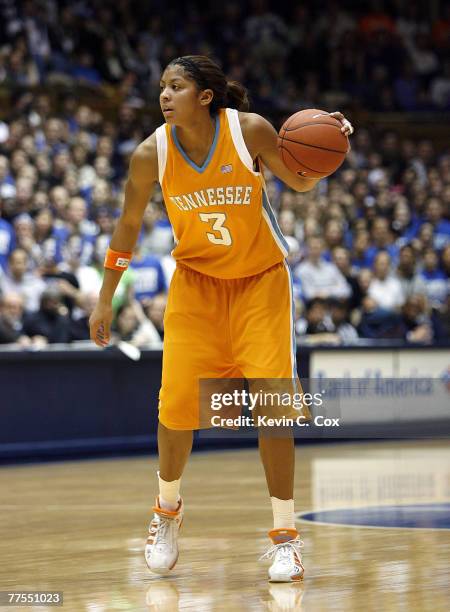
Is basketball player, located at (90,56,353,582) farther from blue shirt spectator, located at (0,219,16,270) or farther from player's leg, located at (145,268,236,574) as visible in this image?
blue shirt spectator, located at (0,219,16,270)

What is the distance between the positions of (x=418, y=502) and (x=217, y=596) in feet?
11.3

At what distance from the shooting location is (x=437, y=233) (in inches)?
671

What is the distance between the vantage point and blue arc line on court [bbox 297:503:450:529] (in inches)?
278

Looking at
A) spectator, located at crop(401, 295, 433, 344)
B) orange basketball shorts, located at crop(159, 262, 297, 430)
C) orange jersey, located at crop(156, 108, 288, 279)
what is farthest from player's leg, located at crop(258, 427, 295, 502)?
spectator, located at crop(401, 295, 433, 344)

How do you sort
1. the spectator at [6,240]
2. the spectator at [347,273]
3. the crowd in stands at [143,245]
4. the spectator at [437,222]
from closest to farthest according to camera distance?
1. the crowd in stands at [143,245]
2. the spectator at [6,240]
3. the spectator at [347,273]
4. the spectator at [437,222]

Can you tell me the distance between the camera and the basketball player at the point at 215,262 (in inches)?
213

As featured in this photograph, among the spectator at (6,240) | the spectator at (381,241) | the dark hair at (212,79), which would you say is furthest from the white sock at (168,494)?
the spectator at (381,241)

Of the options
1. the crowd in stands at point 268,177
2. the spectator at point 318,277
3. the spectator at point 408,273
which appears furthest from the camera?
the spectator at point 408,273

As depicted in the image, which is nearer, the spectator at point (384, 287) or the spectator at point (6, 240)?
the spectator at point (6, 240)

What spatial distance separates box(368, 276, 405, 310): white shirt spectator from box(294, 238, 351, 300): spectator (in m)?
0.47

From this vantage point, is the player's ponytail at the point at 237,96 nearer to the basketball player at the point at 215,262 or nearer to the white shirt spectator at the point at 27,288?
the basketball player at the point at 215,262

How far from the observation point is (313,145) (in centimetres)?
520

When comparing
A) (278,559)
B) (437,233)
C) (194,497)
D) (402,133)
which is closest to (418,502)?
(194,497)

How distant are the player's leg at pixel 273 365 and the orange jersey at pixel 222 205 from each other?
133mm
